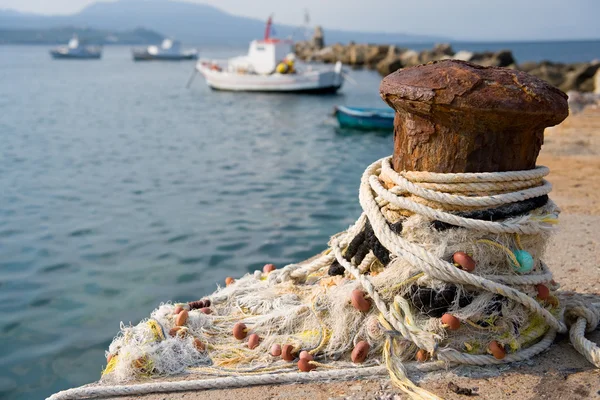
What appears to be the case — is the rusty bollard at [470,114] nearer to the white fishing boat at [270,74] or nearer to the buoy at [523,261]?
the buoy at [523,261]

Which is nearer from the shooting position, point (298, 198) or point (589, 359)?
point (589, 359)

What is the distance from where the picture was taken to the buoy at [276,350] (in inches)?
115

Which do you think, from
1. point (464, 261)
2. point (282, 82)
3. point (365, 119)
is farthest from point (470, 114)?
point (282, 82)

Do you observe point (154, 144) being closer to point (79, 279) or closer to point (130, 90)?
point (79, 279)

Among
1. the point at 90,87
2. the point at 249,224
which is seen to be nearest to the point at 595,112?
the point at 249,224

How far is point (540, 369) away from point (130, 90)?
108 feet

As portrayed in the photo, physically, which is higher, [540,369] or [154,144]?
[540,369]

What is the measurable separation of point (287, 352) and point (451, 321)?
84cm

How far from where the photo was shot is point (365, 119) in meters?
17.9

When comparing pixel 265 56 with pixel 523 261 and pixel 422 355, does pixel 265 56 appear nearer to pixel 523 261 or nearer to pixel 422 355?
pixel 523 261

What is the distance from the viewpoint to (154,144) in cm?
1588

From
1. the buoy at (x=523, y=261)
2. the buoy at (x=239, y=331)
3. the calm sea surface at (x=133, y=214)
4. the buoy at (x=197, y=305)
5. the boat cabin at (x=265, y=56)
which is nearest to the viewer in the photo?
the buoy at (x=523, y=261)

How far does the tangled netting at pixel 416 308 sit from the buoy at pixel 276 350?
0.03ft

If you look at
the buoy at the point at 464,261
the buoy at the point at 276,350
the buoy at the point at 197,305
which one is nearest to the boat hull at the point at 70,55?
the buoy at the point at 197,305
